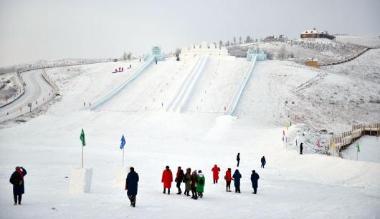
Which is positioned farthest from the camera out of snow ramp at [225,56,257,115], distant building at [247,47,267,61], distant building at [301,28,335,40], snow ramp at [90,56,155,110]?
distant building at [301,28,335,40]

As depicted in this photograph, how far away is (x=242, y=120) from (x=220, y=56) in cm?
2691

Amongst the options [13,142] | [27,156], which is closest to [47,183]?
[27,156]

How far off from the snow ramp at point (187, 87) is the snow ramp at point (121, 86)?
6481 mm

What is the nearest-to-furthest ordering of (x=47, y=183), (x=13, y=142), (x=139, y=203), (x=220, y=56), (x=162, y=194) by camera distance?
1. (x=139, y=203)
2. (x=162, y=194)
3. (x=47, y=183)
4. (x=13, y=142)
5. (x=220, y=56)

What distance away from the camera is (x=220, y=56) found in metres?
65.7

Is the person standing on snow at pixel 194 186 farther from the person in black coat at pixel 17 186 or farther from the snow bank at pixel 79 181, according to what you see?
the person in black coat at pixel 17 186

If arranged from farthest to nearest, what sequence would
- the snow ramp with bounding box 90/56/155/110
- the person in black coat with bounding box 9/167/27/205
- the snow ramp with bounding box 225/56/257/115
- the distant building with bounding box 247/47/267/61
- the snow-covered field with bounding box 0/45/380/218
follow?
the distant building with bounding box 247/47/267/61, the snow ramp with bounding box 90/56/155/110, the snow ramp with bounding box 225/56/257/115, the snow-covered field with bounding box 0/45/380/218, the person in black coat with bounding box 9/167/27/205

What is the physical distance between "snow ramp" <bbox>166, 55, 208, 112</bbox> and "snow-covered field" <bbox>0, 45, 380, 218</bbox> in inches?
30.6

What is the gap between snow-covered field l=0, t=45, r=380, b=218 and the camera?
45.5ft

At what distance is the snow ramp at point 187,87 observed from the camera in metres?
43.6

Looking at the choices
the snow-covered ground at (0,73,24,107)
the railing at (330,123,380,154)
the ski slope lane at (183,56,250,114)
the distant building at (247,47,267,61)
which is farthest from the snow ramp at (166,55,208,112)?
the snow-covered ground at (0,73,24,107)

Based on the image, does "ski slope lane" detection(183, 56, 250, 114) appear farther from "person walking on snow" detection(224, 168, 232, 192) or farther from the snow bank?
the snow bank

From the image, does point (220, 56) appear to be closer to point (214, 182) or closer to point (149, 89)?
point (149, 89)

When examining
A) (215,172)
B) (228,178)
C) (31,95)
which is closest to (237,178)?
(228,178)
